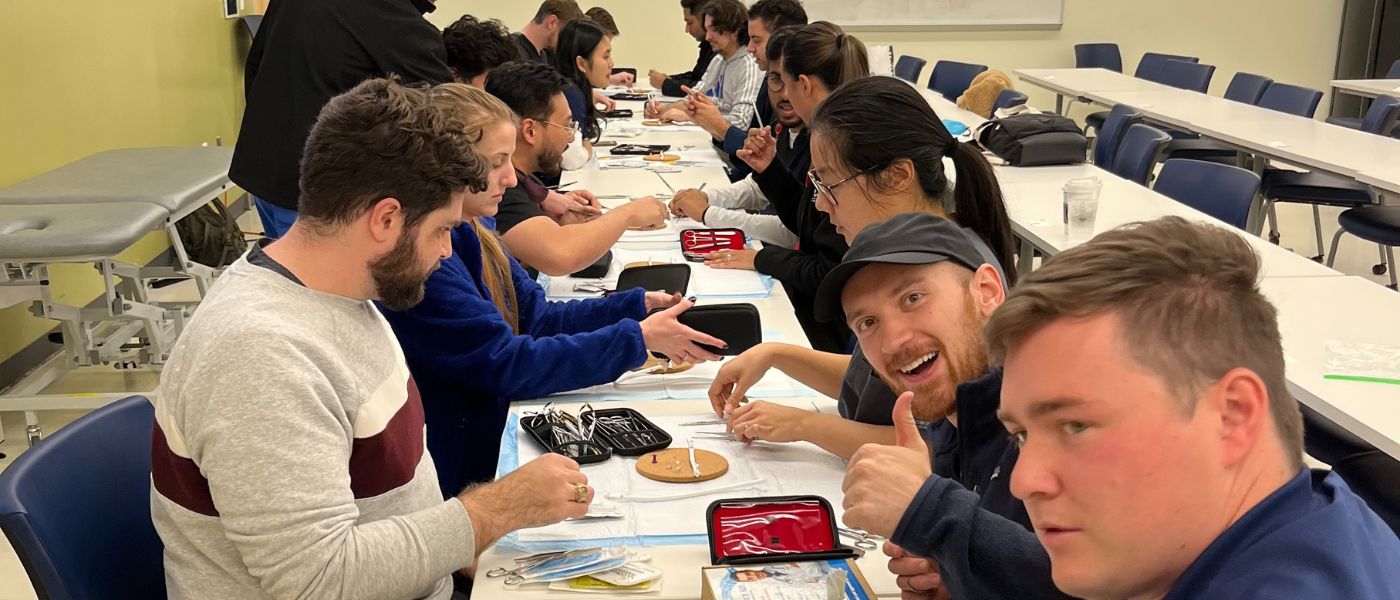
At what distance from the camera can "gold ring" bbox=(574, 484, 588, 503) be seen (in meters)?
1.57

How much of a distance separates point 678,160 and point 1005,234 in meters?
A: 3.10

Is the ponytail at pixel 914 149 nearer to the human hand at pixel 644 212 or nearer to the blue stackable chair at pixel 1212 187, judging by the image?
the human hand at pixel 644 212

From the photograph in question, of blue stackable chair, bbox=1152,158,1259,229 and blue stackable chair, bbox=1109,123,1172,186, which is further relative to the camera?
blue stackable chair, bbox=1109,123,1172,186

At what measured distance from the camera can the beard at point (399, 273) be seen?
59.2 inches

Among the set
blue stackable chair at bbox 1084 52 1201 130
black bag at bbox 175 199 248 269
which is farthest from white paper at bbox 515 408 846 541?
blue stackable chair at bbox 1084 52 1201 130

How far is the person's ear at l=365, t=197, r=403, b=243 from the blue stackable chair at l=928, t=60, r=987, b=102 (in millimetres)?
6584

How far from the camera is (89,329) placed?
3881 millimetres

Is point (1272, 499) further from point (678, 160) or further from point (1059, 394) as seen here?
point (678, 160)

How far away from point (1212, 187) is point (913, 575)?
118 inches

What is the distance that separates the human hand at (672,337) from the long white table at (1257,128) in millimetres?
3136

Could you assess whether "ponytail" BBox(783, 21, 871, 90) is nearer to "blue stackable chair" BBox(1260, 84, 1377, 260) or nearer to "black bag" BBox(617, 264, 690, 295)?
"black bag" BBox(617, 264, 690, 295)

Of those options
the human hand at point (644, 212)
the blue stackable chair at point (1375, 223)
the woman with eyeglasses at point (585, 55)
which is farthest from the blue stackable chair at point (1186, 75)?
the human hand at point (644, 212)

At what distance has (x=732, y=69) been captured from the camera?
6.04 metres

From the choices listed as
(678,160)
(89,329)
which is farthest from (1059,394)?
(678,160)
